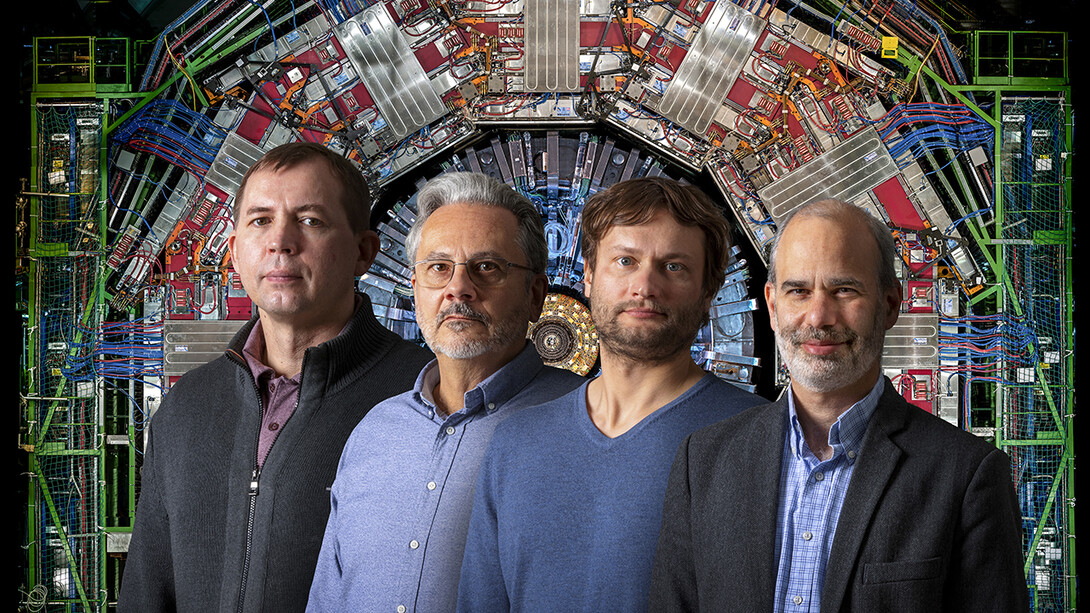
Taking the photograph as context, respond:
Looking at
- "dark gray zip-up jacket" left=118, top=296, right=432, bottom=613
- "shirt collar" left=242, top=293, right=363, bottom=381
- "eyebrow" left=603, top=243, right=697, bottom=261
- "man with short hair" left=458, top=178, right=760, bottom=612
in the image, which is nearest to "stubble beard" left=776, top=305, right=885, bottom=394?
"man with short hair" left=458, top=178, right=760, bottom=612

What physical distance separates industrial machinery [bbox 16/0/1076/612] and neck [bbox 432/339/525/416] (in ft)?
10.3

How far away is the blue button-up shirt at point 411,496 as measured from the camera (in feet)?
9.31

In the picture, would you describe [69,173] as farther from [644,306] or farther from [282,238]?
[644,306]

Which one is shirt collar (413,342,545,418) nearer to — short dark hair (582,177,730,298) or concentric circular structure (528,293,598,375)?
short dark hair (582,177,730,298)

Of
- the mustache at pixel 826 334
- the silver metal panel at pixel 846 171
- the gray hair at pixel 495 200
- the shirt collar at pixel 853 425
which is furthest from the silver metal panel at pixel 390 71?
the shirt collar at pixel 853 425

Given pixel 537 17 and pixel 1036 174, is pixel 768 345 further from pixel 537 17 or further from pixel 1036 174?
pixel 537 17

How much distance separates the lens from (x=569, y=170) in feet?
20.9

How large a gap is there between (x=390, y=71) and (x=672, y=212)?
157 inches

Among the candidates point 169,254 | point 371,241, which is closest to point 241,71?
point 169,254

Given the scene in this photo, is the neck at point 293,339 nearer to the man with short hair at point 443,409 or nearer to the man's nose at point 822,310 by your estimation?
the man with short hair at point 443,409

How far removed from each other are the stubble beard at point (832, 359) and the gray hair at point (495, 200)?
38.8 inches

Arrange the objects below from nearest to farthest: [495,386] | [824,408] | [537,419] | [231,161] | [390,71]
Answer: [824,408] → [537,419] → [495,386] → [390,71] → [231,161]

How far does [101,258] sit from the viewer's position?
6.50 m

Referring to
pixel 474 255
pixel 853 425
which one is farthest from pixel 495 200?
pixel 853 425
